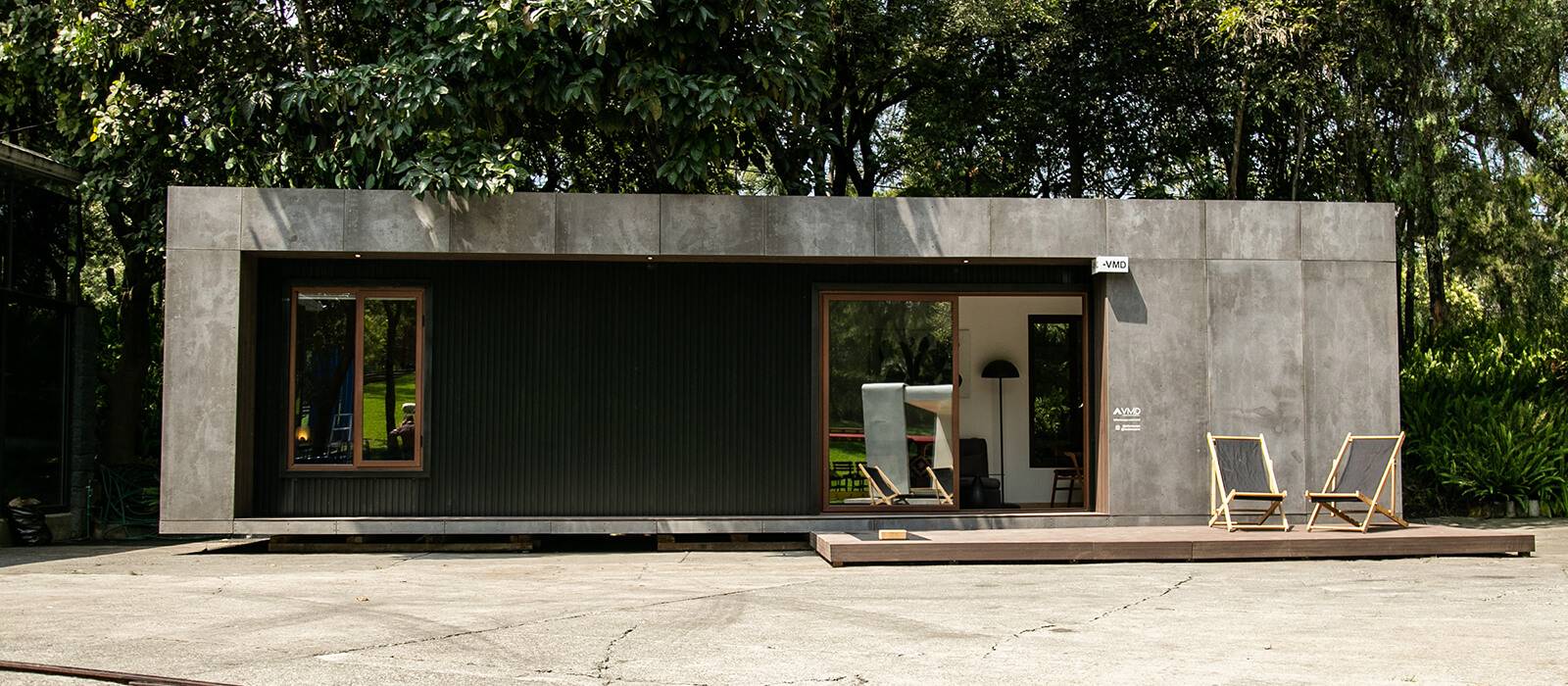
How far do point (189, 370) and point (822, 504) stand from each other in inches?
213

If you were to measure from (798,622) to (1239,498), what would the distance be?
18.1ft

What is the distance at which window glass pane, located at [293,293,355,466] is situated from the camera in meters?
12.0

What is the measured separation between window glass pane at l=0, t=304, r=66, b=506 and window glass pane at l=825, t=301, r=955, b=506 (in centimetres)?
775

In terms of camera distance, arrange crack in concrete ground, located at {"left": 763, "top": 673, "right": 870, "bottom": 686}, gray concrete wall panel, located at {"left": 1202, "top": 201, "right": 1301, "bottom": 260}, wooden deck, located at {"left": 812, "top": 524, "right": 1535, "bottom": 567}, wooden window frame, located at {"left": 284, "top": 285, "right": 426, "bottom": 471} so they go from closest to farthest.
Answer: crack in concrete ground, located at {"left": 763, "top": 673, "right": 870, "bottom": 686} → wooden deck, located at {"left": 812, "top": 524, "right": 1535, "bottom": 567} → wooden window frame, located at {"left": 284, "top": 285, "right": 426, "bottom": 471} → gray concrete wall panel, located at {"left": 1202, "top": 201, "right": 1301, "bottom": 260}

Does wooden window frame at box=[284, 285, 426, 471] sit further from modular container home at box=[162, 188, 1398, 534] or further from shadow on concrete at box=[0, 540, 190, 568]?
shadow on concrete at box=[0, 540, 190, 568]

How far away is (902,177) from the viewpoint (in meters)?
22.5

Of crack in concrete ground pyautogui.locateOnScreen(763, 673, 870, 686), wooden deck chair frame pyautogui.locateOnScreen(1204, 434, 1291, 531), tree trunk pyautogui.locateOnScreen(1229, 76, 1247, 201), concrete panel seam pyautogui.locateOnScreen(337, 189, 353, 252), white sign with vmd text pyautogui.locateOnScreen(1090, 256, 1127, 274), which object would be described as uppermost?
tree trunk pyautogui.locateOnScreen(1229, 76, 1247, 201)

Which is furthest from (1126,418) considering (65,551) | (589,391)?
(65,551)

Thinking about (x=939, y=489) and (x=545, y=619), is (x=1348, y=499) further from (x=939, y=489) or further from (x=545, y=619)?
(x=545, y=619)

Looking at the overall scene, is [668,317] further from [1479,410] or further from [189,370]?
[1479,410]

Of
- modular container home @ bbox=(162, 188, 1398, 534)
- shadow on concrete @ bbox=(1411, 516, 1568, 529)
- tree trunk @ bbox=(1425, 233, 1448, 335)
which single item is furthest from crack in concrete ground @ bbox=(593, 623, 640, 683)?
tree trunk @ bbox=(1425, 233, 1448, 335)

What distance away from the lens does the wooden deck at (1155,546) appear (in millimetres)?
10469

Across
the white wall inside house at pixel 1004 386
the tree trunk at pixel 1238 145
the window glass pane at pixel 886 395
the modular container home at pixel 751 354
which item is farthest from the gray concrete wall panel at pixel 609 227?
the tree trunk at pixel 1238 145

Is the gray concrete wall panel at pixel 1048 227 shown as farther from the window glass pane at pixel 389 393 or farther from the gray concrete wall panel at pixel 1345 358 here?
the window glass pane at pixel 389 393
